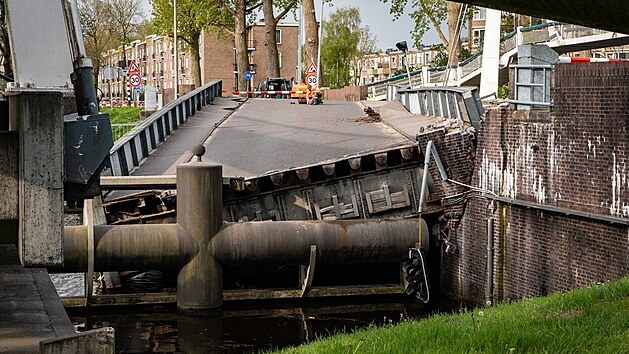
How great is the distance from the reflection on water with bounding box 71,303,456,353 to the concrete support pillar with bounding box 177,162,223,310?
13.0 inches

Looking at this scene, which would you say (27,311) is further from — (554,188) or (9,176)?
(554,188)

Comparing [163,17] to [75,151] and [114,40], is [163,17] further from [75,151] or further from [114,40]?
[75,151]

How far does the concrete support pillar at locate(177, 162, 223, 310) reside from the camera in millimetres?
16781

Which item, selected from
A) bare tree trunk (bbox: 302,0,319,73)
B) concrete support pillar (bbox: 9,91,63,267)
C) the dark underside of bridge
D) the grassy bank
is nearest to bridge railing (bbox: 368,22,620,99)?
bare tree trunk (bbox: 302,0,319,73)

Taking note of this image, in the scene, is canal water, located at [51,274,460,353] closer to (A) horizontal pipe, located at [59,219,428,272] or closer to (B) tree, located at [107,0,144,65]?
(A) horizontal pipe, located at [59,219,428,272]

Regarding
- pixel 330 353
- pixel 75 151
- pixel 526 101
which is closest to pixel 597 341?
pixel 330 353

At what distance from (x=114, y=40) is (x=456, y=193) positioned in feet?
176

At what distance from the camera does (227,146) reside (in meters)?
24.4

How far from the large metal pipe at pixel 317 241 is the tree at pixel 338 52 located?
81.4 meters

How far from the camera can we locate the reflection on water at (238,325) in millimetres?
15016

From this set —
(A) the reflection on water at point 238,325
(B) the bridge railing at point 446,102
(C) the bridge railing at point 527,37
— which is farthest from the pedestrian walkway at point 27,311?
(C) the bridge railing at point 527,37

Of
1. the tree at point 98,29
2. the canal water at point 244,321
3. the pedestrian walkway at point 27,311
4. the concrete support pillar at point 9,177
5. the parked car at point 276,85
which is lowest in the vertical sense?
the canal water at point 244,321

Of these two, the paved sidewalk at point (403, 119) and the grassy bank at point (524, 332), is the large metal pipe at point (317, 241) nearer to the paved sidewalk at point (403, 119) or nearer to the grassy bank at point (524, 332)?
the paved sidewalk at point (403, 119)

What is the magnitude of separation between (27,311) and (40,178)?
217 cm
